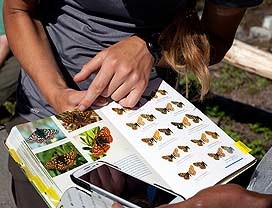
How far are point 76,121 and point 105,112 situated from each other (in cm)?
8

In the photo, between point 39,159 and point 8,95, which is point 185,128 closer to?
point 39,159

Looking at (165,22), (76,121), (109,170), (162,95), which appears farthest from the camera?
(165,22)

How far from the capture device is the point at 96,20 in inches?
56.6

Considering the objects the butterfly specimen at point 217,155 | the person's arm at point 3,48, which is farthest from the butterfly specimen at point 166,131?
the person's arm at point 3,48

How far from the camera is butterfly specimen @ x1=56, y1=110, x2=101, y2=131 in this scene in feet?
4.01

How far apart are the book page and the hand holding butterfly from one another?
6.7 inches

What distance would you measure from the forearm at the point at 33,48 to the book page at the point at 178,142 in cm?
18

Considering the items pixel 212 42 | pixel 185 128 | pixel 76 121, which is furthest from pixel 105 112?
pixel 212 42

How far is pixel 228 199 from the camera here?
36.6 inches

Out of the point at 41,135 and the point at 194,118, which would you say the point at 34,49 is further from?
the point at 194,118

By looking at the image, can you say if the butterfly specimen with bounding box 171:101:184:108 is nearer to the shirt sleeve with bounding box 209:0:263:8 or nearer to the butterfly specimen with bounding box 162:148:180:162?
the butterfly specimen with bounding box 162:148:180:162

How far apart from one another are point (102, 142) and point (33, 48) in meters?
0.37

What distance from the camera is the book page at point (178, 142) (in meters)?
1.16

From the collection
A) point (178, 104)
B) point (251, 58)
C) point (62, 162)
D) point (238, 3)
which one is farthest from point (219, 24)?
point (251, 58)
